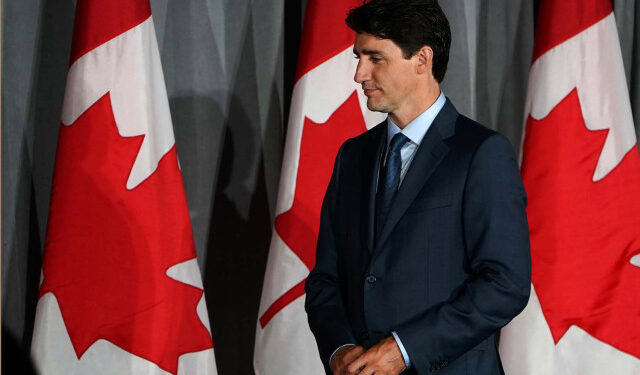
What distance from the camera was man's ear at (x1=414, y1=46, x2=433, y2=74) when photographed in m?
1.40

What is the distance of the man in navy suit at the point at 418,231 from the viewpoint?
1.27 meters

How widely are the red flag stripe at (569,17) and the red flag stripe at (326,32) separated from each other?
67cm

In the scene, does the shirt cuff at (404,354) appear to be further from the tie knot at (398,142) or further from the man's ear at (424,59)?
the man's ear at (424,59)

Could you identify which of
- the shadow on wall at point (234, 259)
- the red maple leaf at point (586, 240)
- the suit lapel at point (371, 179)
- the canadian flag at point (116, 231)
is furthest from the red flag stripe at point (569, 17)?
the suit lapel at point (371, 179)

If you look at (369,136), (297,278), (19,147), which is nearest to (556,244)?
(297,278)

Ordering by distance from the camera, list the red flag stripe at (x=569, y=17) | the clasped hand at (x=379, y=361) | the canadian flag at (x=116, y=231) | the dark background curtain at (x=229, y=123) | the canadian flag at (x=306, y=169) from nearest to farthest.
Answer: the clasped hand at (x=379, y=361)
the canadian flag at (x=116, y=231)
the canadian flag at (x=306, y=169)
the red flag stripe at (x=569, y=17)
the dark background curtain at (x=229, y=123)

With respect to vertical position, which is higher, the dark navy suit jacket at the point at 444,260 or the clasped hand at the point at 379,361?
the dark navy suit jacket at the point at 444,260

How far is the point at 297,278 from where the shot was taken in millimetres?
2615

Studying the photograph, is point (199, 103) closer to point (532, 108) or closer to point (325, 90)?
point (325, 90)

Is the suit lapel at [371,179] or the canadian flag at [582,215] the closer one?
the suit lapel at [371,179]

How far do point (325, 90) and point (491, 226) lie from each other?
1.48 m

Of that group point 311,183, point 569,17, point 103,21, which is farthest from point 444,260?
point 569,17

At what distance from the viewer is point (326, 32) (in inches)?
106

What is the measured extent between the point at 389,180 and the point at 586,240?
1430 mm
